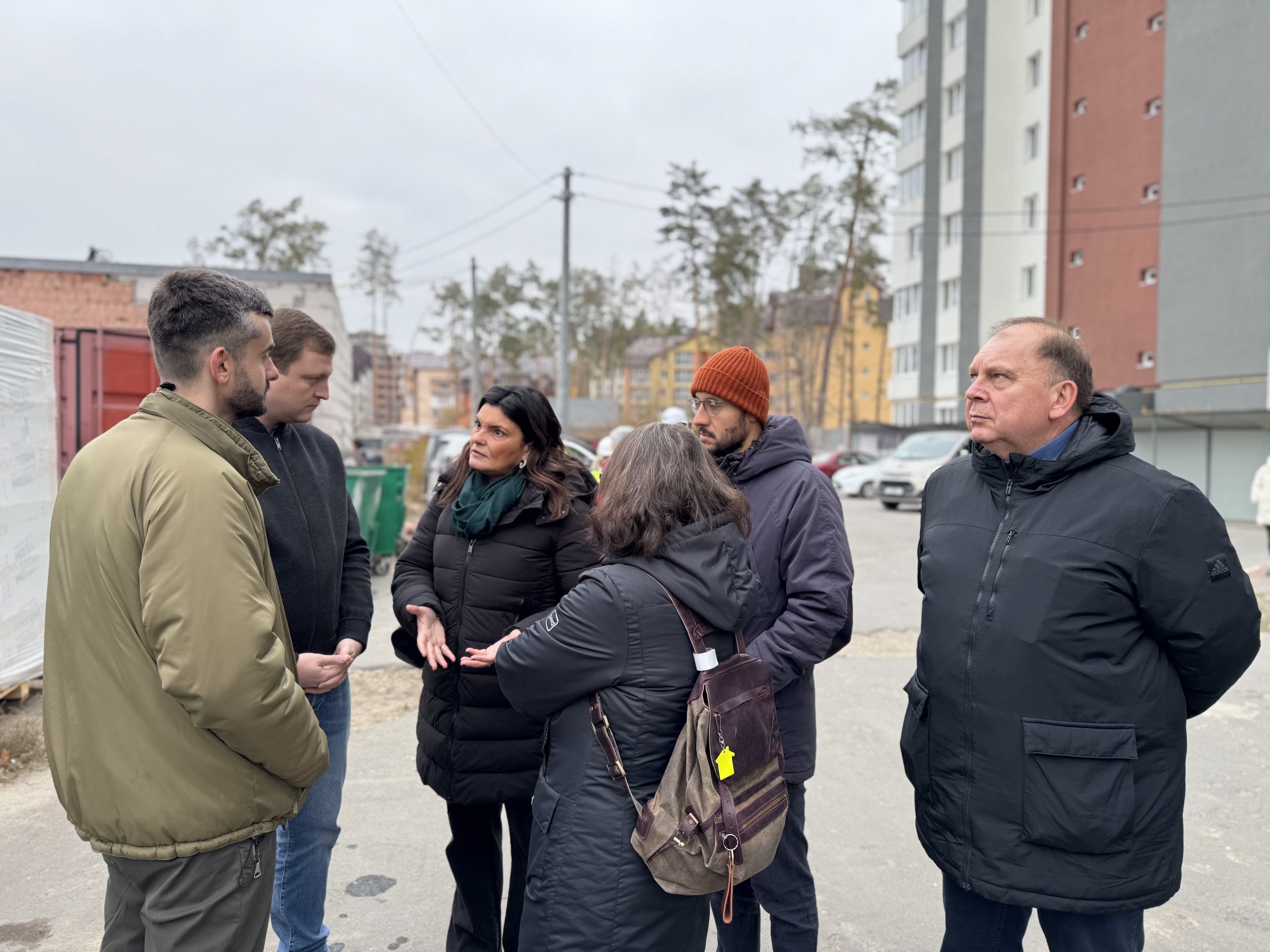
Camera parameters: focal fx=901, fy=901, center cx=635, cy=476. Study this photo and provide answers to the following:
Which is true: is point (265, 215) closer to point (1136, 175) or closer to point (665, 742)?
point (1136, 175)

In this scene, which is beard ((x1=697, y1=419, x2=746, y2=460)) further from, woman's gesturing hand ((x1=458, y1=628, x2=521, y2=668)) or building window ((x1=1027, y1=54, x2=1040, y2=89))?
building window ((x1=1027, y1=54, x2=1040, y2=89))

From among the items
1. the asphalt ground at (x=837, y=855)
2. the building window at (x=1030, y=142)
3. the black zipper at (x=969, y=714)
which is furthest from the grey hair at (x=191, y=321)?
the building window at (x=1030, y=142)

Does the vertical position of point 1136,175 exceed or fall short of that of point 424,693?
it exceeds it

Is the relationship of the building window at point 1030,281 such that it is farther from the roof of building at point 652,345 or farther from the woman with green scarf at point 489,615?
the woman with green scarf at point 489,615

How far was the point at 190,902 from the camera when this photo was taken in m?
1.85

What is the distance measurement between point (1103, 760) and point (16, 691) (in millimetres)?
5918

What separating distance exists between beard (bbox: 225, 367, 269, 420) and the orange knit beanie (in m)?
1.38

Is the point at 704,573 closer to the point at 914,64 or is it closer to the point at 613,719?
the point at 613,719

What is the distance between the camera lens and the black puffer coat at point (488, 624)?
107 inches

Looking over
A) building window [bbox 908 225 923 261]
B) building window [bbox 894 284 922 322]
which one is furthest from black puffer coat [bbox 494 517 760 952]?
building window [bbox 908 225 923 261]

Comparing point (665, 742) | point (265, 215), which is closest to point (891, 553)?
point (665, 742)

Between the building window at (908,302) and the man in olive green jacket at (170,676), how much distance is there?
41.1m

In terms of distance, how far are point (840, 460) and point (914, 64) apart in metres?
21.5

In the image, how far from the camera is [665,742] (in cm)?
202
